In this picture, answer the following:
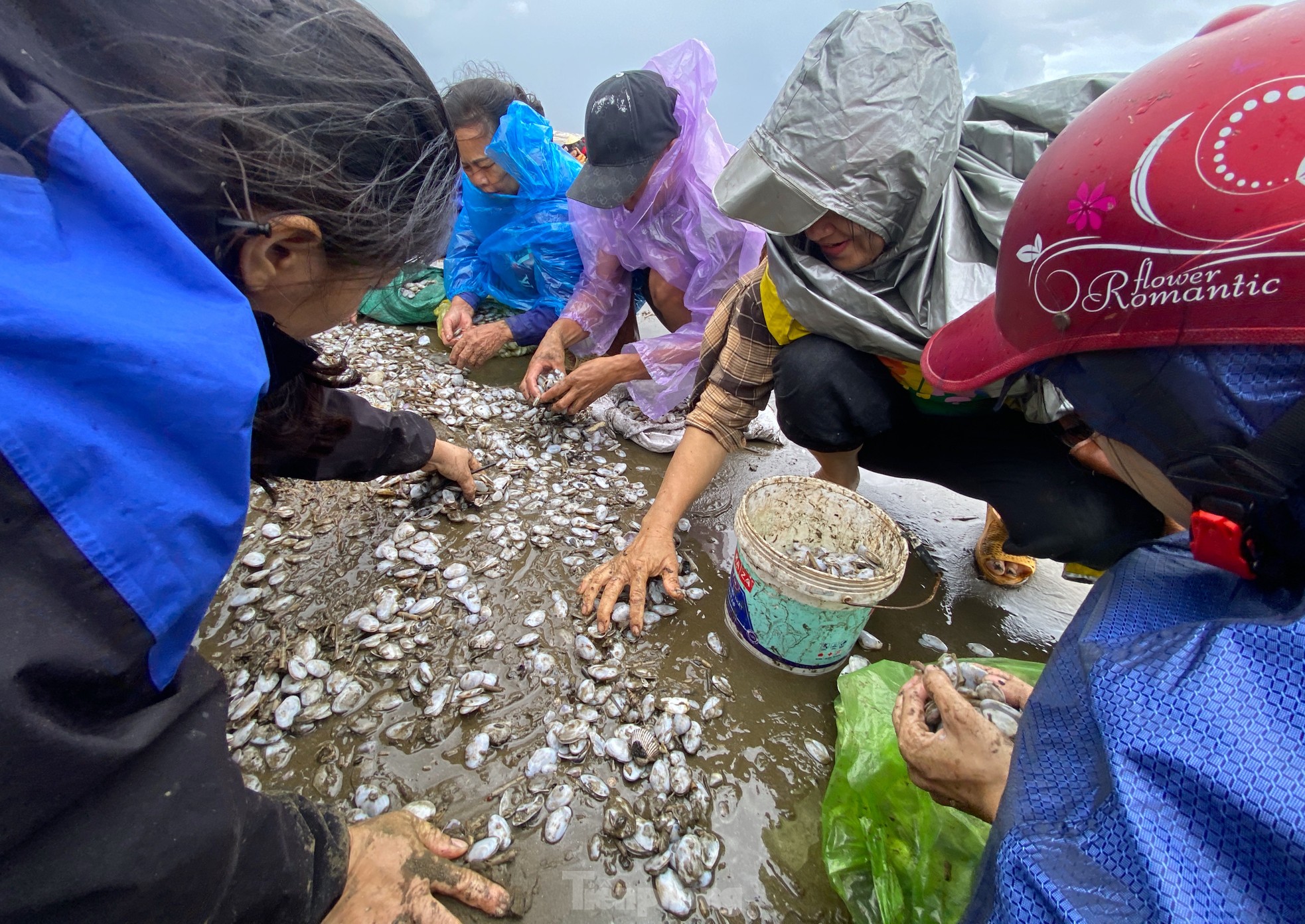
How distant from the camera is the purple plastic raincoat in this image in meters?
2.89

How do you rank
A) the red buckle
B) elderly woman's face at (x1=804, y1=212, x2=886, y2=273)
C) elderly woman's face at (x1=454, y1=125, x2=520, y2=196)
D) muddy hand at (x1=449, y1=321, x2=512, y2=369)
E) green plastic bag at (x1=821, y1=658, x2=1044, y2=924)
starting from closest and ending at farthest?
the red buckle < green plastic bag at (x1=821, y1=658, x2=1044, y2=924) < elderly woman's face at (x1=804, y1=212, x2=886, y2=273) < muddy hand at (x1=449, y1=321, x2=512, y2=369) < elderly woman's face at (x1=454, y1=125, x2=520, y2=196)

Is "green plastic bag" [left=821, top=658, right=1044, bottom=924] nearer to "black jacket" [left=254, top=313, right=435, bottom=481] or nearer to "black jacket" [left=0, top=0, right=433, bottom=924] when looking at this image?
"black jacket" [left=0, top=0, right=433, bottom=924]

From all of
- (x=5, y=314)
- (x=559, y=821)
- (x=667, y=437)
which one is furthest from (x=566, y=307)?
(x=5, y=314)

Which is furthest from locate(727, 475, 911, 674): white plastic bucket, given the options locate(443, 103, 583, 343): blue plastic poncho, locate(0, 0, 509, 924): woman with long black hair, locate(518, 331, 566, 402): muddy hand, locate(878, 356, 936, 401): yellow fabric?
locate(443, 103, 583, 343): blue plastic poncho

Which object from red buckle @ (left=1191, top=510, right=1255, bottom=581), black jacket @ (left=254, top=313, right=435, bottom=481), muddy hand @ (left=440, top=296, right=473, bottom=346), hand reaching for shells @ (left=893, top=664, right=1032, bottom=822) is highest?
red buckle @ (left=1191, top=510, right=1255, bottom=581)

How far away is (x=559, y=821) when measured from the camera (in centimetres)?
133

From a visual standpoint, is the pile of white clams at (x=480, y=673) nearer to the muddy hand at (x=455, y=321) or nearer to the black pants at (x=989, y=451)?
the black pants at (x=989, y=451)

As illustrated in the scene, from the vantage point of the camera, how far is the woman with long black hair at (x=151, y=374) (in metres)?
0.61

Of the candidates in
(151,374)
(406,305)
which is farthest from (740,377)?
(406,305)

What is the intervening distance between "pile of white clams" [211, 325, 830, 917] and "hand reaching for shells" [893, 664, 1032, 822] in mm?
486

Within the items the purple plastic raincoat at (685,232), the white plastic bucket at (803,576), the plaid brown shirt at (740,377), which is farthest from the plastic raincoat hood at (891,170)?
the purple plastic raincoat at (685,232)

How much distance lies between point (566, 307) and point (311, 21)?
2624 mm

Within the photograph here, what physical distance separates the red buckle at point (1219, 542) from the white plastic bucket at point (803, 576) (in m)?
0.70

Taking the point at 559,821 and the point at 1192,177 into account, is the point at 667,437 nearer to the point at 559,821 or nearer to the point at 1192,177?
the point at 559,821
